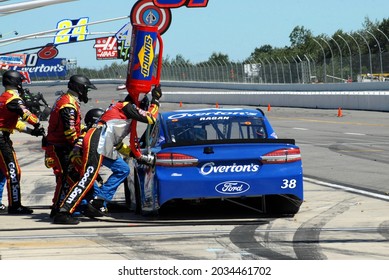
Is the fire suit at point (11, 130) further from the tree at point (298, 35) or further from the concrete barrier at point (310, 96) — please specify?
the tree at point (298, 35)

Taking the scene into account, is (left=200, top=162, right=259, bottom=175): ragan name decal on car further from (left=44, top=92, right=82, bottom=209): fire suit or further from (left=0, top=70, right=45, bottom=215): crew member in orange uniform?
(left=0, top=70, right=45, bottom=215): crew member in orange uniform

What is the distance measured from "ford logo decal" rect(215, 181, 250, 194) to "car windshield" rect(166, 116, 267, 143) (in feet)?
2.86

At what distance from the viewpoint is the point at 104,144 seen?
10445 mm

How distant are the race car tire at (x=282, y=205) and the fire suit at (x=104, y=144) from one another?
5.21 feet

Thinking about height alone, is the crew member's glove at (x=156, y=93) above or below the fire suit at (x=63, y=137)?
above

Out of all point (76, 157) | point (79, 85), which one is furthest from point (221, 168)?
point (79, 85)

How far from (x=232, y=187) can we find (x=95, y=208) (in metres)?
1.75

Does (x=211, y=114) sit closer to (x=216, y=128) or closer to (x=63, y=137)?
(x=216, y=128)

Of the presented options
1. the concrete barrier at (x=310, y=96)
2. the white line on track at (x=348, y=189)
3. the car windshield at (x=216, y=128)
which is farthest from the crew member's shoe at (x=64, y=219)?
the concrete barrier at (x=310, y=96)

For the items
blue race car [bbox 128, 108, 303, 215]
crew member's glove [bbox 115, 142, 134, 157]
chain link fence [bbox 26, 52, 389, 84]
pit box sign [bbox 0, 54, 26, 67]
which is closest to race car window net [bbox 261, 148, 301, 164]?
blue race car [bbox 128, 108, 303, 215]

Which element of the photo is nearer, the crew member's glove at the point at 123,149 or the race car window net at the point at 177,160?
the race car window net at the point at 177,160

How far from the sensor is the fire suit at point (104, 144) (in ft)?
33.8

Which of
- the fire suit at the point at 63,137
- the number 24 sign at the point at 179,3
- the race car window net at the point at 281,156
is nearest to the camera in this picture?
the race car window net at the point at 281,156
